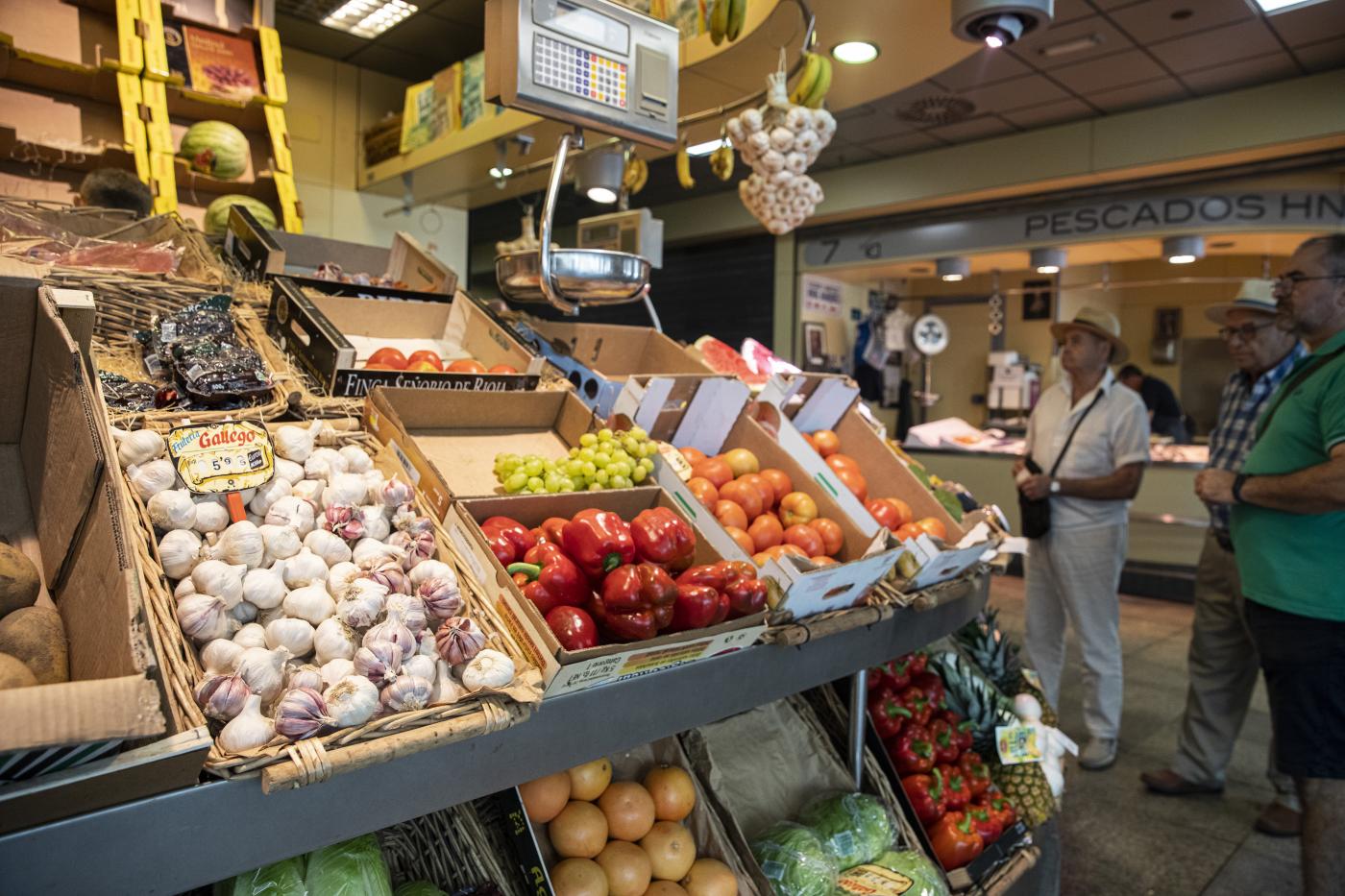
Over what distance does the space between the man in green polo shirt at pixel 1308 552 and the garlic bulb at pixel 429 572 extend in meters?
2.19

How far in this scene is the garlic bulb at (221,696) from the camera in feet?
3.20

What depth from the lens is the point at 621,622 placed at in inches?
52.4

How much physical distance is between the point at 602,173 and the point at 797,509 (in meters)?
2.39

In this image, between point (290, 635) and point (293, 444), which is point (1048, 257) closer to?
point (293, 444)

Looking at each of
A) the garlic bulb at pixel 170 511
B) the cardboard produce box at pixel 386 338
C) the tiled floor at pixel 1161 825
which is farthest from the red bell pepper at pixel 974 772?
the garlic bulb at pixel 170 511

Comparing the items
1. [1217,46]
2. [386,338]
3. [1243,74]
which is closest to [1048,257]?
[1243,74]

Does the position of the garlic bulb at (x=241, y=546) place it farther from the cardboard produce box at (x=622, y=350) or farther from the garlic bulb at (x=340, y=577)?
the cardboard produce box at (x=622, y=350)

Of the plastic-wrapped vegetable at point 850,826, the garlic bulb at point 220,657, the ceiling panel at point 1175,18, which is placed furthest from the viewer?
the ceiling panel at point 1175,18

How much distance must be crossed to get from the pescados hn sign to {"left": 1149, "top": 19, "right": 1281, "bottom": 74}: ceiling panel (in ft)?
4.10

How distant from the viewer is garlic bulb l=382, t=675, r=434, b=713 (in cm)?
107

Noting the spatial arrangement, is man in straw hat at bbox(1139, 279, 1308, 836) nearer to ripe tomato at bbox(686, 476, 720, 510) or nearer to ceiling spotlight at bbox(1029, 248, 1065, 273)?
ripe tomato at bbox(686, 476, 720, 510)

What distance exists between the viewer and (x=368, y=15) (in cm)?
643

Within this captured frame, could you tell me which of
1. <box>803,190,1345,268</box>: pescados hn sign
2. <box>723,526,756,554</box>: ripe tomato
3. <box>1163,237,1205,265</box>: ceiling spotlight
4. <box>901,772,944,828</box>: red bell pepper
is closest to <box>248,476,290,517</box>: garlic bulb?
<box>723,526,756,554</box>: ripe tomato

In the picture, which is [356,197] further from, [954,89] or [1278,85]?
[1278,85]
